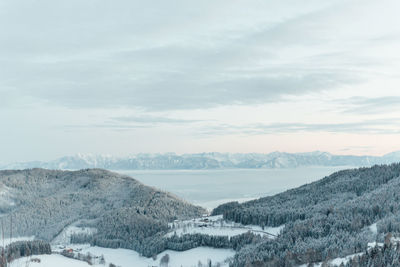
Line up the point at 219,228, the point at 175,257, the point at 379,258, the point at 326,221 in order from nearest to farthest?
1. the point at 379,258
2. the point at 326,221
3. the point at 175,257
4. the point at 219,228

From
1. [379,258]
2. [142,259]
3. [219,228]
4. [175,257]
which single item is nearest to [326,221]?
[219,228]

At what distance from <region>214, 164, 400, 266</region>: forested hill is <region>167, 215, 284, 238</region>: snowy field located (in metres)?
4.16

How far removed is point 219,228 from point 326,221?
1862 inches

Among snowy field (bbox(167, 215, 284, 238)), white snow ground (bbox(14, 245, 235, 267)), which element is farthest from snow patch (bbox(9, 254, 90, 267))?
snowy field (bbox(167, 215, 284, 238))

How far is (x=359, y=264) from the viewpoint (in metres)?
78.4

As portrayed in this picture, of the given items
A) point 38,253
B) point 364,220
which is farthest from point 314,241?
point 38,253

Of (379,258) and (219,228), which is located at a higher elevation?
(379,258)

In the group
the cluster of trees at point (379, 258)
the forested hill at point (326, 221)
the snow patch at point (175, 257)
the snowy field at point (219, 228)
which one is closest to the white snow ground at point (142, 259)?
the snow patch at point (175, 257)

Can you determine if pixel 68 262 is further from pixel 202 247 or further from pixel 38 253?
pixel 202 247

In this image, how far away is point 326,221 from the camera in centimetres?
13612

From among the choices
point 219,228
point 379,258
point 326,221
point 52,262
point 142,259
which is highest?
point 379,258

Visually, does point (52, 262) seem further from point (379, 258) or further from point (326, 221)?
point (379, 258)

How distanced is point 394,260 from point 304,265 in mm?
19905

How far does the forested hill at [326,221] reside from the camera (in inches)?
3922
